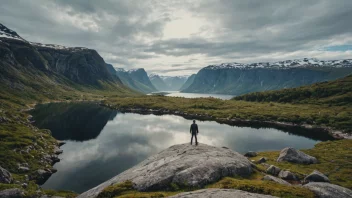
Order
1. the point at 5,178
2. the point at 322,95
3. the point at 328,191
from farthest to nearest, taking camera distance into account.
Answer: the point at 322,95, the point at 5,178, the point at 328,191

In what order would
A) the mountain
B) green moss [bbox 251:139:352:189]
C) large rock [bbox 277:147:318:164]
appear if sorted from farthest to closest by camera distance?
1. the mountain
2. large rock [bbox 277:147:318:164]
3. green moss [bbox 251:139:352:189]

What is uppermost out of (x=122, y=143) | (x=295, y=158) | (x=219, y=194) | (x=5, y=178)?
(x=219, y=194)

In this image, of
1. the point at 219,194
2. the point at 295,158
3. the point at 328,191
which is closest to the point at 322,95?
the point at 295,158

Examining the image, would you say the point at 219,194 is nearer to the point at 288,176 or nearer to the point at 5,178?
the point at 288,176

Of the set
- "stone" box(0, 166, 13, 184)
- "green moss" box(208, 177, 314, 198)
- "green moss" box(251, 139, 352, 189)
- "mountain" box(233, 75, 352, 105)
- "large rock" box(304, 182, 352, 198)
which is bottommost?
"stone" box(0, 166, 13, 184)

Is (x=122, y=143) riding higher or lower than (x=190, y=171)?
lower

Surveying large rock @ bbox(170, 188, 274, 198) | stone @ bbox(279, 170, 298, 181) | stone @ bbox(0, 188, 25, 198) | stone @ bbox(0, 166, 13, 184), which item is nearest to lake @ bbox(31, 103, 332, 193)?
stone @ bbox(0, 166, 13, 184)

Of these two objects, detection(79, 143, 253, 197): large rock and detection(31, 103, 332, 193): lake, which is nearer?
detection(79, 143, 253, 197): large rock

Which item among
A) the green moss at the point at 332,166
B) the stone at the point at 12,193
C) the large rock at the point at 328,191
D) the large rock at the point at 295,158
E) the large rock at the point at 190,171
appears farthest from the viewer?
the large rock at the point at 295,158

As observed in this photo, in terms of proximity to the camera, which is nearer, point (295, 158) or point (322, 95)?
point (295, 158)

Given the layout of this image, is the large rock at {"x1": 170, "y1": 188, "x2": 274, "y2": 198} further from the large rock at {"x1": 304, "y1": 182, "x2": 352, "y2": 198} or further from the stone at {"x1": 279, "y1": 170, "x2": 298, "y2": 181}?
the stone at {"x1": 279, "y1": 170, "x2": 298, "y2": 181}

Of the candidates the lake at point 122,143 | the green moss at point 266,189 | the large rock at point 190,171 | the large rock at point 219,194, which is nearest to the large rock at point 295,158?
the large rock at point 190,171

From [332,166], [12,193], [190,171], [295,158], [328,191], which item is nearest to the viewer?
[328,191]

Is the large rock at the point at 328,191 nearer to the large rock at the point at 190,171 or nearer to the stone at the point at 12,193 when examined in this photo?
the large rock at the point at 190,171
